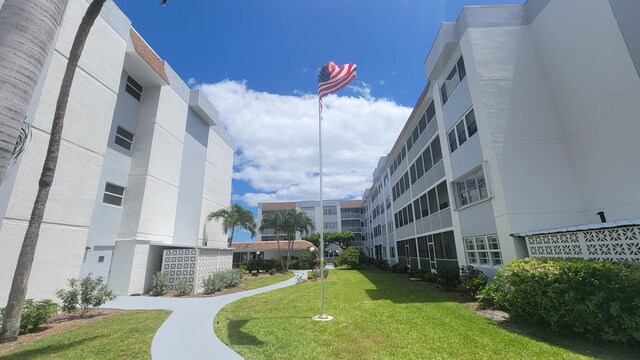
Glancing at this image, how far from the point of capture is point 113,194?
17.1 meters

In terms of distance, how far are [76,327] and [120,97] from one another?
14.9 meters

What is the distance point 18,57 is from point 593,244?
13.4 meters

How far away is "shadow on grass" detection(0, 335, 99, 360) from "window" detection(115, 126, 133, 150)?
14.0 m

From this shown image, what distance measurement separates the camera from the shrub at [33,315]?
841cm

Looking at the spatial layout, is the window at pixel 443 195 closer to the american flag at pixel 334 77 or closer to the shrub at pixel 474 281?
the shrub at pixel 474 281

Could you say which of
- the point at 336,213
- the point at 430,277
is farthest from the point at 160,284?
the point at 336,213

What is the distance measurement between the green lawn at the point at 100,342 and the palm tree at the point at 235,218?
62.6ft

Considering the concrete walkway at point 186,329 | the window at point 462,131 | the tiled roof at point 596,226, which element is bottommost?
the concrete walkway at point 186,329

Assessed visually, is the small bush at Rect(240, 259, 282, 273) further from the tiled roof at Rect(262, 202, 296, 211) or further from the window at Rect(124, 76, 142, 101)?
the tiled roof at Rect(262, 202, 296, 211)

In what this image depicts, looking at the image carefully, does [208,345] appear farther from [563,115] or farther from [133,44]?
[133,44]

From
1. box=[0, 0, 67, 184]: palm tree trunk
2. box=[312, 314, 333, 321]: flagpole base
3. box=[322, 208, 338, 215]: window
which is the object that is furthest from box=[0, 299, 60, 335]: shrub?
box=[322, 208, 338, 215]: window

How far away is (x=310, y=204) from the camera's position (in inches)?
2857

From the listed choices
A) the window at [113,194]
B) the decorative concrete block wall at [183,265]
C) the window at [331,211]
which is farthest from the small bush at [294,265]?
the window at [331,211]

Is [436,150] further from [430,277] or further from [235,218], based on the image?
[235,218]
